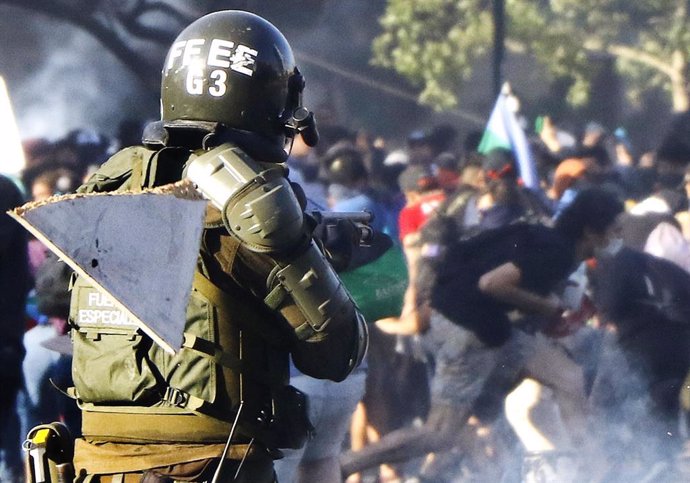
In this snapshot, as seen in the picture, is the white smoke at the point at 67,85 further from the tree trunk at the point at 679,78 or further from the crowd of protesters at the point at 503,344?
the tree trunk at the point at 679,78

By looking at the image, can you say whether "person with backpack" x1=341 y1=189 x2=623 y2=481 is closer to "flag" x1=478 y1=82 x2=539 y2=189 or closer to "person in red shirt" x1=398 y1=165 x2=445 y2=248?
"person in red shirt" x1=398 y1=165 x2=445 y2=248

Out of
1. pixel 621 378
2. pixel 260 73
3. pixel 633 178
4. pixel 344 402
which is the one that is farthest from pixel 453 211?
pixel 260 73

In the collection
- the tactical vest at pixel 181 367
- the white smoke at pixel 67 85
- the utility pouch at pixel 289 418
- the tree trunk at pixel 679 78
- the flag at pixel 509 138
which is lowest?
the tree trunk at pixel 679 78

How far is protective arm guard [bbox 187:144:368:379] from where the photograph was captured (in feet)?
9.11

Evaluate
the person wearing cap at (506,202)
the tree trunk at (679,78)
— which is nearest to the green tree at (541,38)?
the tree trunk at (679,78)

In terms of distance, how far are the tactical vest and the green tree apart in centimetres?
878

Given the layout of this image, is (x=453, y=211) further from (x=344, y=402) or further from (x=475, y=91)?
(x=475, y=91)

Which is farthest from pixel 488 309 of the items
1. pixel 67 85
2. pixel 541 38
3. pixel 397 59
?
pixel 541 38

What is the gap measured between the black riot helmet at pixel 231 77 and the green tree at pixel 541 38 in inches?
335

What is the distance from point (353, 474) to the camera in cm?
649

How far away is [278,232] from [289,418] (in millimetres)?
531

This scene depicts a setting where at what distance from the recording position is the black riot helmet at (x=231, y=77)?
10.1 feet

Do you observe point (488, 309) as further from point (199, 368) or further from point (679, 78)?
point (679, 78)

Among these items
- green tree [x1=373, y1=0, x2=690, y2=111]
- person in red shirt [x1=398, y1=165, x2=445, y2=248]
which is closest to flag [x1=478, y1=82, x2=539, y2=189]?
person in red shirt [x1=398, y1=165, x2=445, y2=248]
